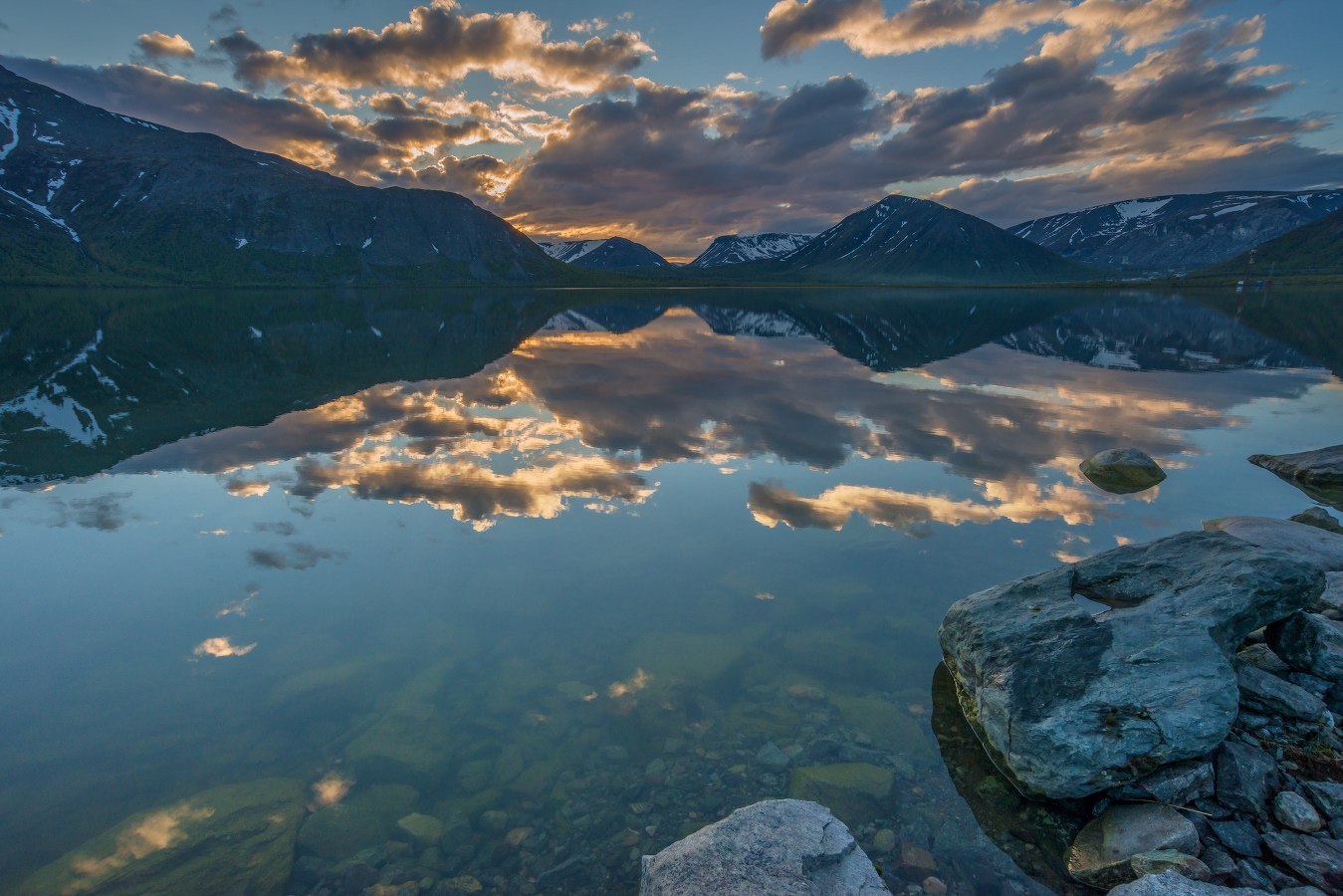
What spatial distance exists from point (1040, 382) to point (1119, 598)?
35.9 metres

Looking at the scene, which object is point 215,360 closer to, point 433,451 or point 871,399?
point 433,451

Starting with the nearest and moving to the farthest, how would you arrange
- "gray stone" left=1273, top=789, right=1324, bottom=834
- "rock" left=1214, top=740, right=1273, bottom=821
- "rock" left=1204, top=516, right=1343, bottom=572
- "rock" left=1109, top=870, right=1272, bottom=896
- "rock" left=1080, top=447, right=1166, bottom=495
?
"rock" left=1109, top=870, right=1272, bottom=896 → "gray stone" left=1273, top=789, right=1324, bottom=834 → "rock" left=1214, top=740, right=1273, bottom=821 → "rock" left=1204, top=516, right=1343, bottom=572 → "rock" left=1080, top=447, right=1166, bottom=495

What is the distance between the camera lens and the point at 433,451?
83.1 ft

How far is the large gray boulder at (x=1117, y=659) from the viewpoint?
27.9 ft

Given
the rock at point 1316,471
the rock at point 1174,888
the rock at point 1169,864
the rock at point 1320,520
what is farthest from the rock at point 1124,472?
the rock at point 1174,888

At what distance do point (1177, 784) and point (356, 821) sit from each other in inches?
452

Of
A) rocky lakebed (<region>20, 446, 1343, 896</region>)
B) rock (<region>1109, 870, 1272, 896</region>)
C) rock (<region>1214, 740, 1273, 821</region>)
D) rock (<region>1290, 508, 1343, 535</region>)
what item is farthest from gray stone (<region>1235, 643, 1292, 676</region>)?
rock (<region>1290, 508, 1343, 535</region>)

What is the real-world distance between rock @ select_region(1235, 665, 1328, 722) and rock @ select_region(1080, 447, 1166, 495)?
12893mm

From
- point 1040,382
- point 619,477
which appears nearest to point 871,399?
point 1040,382

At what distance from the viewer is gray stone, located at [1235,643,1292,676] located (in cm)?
1051

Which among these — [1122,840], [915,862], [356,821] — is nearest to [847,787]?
[915,862]

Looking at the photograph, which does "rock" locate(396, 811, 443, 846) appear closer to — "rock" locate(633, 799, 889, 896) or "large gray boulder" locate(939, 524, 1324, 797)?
"rock" locate(633, 799, 889, 896)

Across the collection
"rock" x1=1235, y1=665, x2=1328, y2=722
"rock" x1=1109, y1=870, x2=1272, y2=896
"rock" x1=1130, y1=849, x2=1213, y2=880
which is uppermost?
"rock" x1=1235, y1=665, x2=1328, y2=722

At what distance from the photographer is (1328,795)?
8.03 metres
